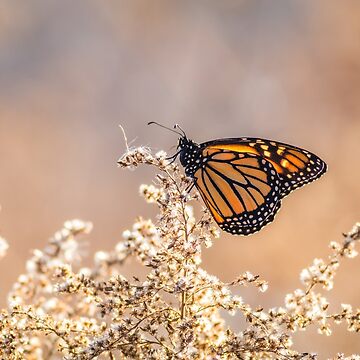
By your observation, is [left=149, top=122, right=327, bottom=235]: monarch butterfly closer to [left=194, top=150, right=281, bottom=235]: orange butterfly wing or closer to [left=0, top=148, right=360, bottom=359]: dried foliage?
[left=194, top=150, right=281, bottom=235]: orange butterfly wing

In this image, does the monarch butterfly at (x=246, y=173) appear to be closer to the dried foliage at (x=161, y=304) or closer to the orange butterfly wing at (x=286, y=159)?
the orange butterfly wing at (x=286, y=159)

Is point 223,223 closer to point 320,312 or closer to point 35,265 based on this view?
point 320,312

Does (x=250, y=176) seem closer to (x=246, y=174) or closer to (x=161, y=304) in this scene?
(x=246, y=174)

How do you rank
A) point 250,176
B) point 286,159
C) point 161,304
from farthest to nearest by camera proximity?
point 250,176, point 286,159, point 161,304

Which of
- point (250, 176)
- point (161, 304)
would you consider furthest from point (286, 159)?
point (161, 304)

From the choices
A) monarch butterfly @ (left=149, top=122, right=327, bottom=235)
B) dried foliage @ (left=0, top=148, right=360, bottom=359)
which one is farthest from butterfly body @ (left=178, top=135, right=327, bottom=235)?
dried foliage @ (left=0, top=148, right=360, bottom=359)

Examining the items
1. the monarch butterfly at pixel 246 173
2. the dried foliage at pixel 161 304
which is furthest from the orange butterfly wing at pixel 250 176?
the dried foliage at pixel 161 304
